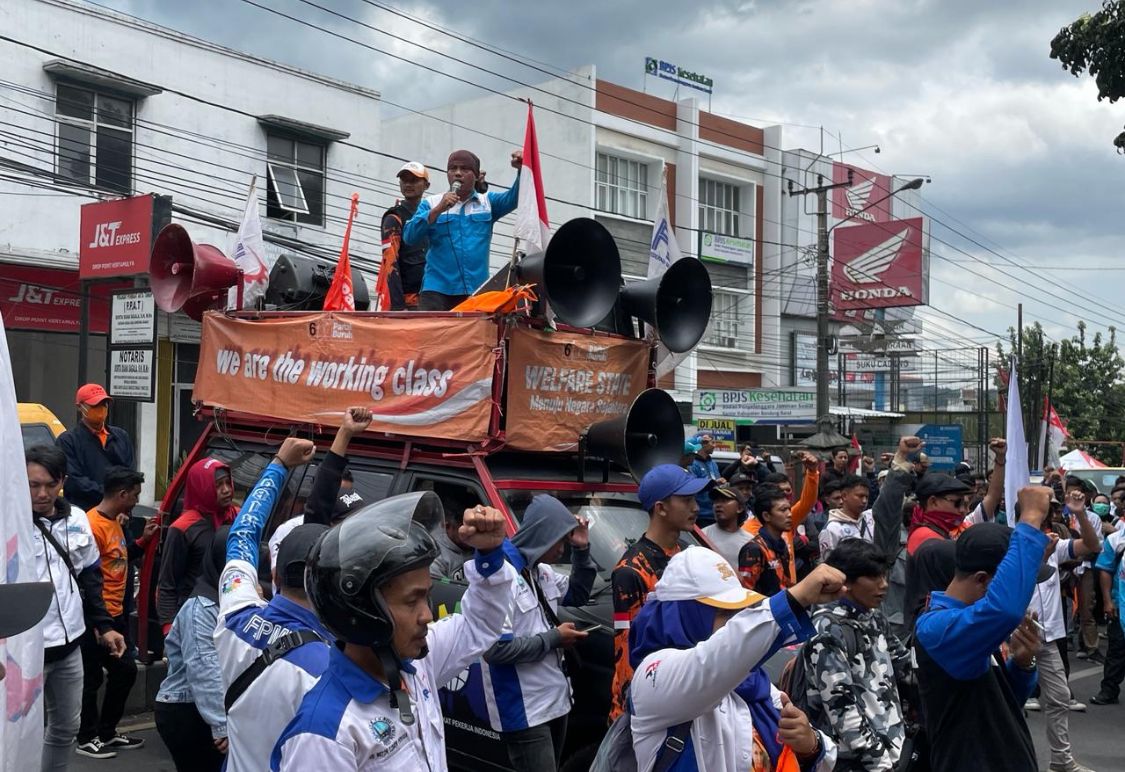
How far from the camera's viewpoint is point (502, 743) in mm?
4988

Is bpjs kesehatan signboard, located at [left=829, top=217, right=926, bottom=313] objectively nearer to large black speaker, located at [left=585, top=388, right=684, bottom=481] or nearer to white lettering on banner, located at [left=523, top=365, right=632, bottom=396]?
white lettering on banner, located at [left=523, top=365, right=632, bottom=396]

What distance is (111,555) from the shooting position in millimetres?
6719

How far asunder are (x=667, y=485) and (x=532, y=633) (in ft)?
2.79

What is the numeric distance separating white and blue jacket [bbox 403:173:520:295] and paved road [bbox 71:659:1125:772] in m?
3.36

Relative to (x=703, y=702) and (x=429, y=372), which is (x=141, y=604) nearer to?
(x=429, y=372)

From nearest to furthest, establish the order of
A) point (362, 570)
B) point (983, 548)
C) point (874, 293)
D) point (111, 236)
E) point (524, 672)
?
point (362, 570) → point (983, 548) → point (524, 672) → point (111, 236) → point (874, 293)

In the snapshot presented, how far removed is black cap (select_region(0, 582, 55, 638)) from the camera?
1993 millimetres

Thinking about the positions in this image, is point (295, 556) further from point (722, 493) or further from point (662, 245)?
point (662, 245)

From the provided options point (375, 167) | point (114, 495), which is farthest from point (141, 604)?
point (375, 167)

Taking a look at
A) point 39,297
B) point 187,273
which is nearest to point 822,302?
point 39,297

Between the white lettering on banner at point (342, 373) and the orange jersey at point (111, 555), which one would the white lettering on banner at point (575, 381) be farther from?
the orange jersey at point (111, 555)

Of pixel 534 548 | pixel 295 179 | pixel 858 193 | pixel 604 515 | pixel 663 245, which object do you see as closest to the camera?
pixel 534 548

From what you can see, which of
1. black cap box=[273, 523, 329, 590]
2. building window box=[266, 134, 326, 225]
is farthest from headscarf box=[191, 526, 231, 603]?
building window box=[266, 134, 326, 225]

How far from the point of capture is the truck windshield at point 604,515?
18.9 feet
